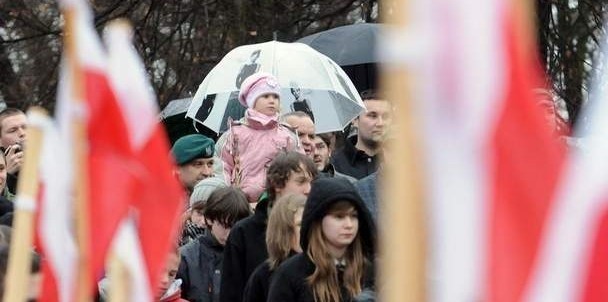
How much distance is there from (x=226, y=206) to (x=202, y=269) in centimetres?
29

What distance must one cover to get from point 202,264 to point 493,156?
471cm

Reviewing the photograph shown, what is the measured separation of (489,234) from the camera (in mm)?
3400

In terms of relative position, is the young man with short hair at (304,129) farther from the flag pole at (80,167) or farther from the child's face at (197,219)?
the flag pole at (80,167)

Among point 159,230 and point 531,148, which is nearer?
point 531,148

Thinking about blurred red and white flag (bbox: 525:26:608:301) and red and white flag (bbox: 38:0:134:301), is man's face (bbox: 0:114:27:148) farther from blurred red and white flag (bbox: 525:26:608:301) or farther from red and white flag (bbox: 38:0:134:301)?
blurred red and white flag (bbox: 525:26:608:301)

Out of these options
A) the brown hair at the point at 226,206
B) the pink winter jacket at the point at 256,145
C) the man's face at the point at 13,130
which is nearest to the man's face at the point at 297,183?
the brown hair at the point at 226,206

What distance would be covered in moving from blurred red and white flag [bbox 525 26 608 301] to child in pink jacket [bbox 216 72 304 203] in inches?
199

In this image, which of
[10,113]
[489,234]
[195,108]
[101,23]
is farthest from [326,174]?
[101,23]

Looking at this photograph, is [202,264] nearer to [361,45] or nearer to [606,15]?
[361,45]

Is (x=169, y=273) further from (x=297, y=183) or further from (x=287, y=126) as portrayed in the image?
(x=287, y=126)

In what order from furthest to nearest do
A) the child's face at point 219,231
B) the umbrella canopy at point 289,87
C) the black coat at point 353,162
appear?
the umbrella canopy at point 289,87 < the black coat at point 353,162 < the child's face at point 219,231

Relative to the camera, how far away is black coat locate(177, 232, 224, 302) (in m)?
7.96

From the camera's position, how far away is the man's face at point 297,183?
7.62 metres

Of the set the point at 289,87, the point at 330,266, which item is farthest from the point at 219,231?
the point at 289,87
